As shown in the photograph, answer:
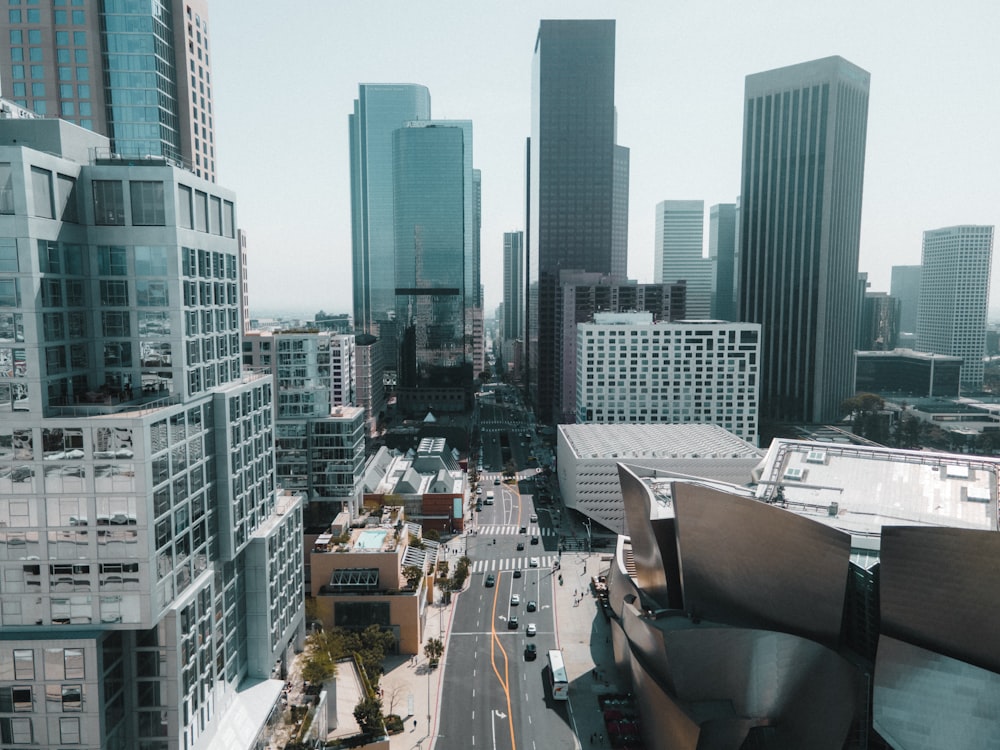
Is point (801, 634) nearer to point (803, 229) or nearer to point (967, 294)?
point (803, 229)

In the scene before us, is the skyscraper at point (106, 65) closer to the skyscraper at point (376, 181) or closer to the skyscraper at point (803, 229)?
the skyscraper at point (376, 181)

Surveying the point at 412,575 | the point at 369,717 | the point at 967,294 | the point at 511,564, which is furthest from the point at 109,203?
the point at 967,294

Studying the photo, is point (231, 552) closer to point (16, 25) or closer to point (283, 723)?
point (283, 723)

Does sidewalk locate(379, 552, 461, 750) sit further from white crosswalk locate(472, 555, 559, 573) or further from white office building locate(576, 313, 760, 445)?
white office building locate(576, 313, 760, 445)

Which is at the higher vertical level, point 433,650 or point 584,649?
point 433,650

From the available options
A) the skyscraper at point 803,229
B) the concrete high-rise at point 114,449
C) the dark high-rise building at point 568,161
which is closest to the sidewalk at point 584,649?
the concrete high-rise at point 114,449

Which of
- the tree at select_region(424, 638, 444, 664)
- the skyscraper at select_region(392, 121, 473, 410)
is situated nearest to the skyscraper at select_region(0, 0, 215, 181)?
the tree at select_region(424, 638, 444, 664)

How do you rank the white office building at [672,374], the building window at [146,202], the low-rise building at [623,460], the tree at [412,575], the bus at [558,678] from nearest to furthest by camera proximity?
the building window at [146,202] → the bus at [558,678] → the tree at [412,575] → the low-rise building at [623,460] → the white office building at [672,374]
